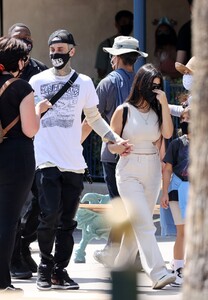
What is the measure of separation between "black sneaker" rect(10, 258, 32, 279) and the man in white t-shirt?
506 millimetres

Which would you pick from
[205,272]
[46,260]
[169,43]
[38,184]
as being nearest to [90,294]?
[46,260]

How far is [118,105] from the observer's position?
868cm

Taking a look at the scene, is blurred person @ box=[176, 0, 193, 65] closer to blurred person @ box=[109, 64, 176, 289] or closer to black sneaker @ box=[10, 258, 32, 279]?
blurred person @ box=[109, 64, 176, 289]

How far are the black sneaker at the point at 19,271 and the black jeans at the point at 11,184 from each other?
136 cm

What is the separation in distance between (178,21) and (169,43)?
97 cm

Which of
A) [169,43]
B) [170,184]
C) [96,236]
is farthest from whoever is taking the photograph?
[169,43]

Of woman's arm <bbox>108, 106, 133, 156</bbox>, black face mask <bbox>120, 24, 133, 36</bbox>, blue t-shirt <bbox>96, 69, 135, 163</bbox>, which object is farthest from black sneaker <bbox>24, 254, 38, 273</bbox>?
black face mask <bbox>120, 24, 133, 36</bbox>

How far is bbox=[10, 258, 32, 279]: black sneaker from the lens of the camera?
27.7ft

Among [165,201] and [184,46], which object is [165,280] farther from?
[184,46]

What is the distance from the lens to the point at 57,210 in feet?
25.3

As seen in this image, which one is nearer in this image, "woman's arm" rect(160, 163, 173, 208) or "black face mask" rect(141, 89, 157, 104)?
"black face mask" rect(141, 89, 157, 104)

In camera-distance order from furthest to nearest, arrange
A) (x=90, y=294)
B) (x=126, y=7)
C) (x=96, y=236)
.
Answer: (x=126, y=7)
(x=96, y=236)
(x=90, y=294)

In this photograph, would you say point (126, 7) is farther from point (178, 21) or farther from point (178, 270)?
point (178, 270)

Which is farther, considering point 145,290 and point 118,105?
point 118,105
